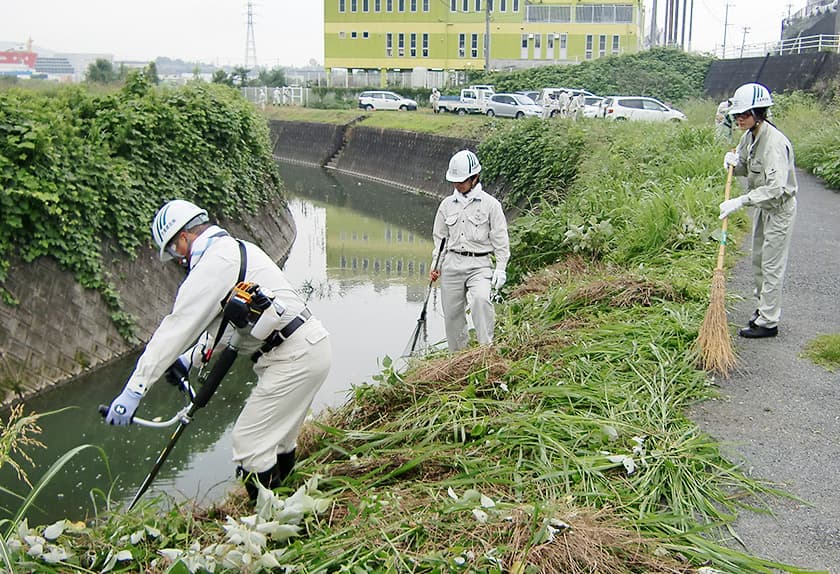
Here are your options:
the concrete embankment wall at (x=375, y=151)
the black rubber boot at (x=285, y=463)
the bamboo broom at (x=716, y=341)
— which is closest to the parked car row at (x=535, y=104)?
the concrete embankment wall at (x=375, y=151)

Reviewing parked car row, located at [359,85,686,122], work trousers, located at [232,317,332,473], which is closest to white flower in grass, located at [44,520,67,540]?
work trousers, located at [232,317,332,473]

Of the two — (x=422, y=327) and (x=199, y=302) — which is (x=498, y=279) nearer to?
(x=422, y=327)

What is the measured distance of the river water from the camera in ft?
23.6

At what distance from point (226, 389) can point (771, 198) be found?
234 inches

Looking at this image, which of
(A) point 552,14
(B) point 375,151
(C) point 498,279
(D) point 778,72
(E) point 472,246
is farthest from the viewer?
(A) point 552,14

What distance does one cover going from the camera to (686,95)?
40.8 metres

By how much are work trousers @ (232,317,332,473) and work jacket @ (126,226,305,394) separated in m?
0.17

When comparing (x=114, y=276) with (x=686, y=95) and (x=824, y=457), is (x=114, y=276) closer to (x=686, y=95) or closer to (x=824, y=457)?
(x=824, y=457)

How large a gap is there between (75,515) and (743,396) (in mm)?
4933

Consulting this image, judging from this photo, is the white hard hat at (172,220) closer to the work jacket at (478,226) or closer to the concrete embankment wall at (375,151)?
the work jacket at (478,226)

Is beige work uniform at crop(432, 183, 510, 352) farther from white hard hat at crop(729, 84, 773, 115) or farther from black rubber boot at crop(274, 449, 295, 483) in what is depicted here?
black rubber boot at crop(274, 449, 295, 483)

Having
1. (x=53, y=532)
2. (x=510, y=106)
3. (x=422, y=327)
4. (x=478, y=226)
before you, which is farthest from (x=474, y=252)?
(x=510, y=106)

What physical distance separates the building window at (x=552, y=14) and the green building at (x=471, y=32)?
65 millimetres

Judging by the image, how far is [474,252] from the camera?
24.5 feet
